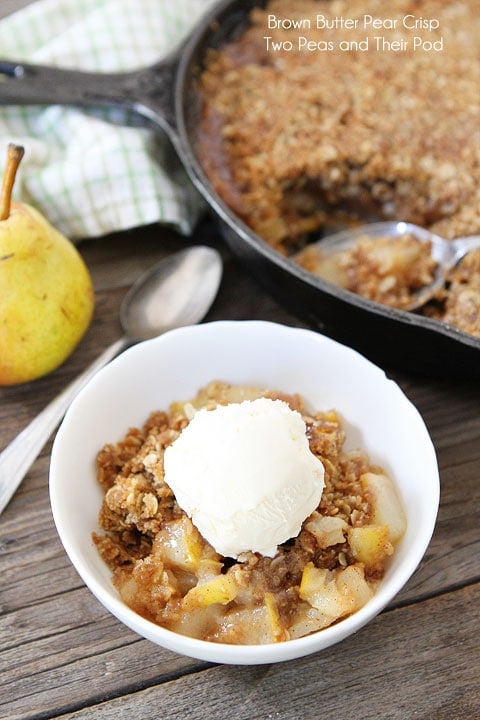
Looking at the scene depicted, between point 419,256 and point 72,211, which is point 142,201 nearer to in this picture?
point 72,211

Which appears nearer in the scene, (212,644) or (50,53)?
(212,644)

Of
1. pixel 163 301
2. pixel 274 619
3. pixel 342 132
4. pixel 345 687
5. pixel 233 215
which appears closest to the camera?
pixel 274 619

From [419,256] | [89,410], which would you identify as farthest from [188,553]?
[419,256]

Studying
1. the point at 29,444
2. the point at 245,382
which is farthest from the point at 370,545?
the point at 29,444

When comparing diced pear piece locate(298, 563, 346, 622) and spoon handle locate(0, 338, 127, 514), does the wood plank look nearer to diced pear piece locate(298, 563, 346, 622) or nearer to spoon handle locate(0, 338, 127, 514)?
diced pear piece locate(298, 563, 346, 622)

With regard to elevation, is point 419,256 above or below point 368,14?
below

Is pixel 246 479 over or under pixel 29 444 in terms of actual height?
over

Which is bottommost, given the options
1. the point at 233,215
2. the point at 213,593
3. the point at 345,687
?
the point at 345,687

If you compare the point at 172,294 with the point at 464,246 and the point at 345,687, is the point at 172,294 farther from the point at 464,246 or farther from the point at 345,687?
the point at 345,687
